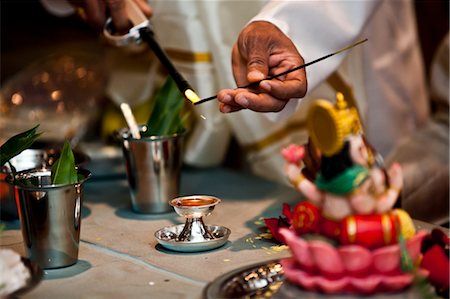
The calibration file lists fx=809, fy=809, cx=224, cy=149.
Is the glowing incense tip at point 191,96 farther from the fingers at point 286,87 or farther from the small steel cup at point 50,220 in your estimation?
the small steel cup at point 50,220

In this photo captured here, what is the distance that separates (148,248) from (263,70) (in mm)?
348

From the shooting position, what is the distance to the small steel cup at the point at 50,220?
115cm

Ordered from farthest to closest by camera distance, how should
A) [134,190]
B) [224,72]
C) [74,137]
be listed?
[74,137]
[224,72]
[134,190]

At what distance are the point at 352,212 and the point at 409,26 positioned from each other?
4.31 ft

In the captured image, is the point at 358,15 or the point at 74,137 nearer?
the point at 358,15

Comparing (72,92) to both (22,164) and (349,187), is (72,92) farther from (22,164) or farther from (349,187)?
(349,187)

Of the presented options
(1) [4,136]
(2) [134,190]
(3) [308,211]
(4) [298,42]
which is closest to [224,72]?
(4) [298,42]

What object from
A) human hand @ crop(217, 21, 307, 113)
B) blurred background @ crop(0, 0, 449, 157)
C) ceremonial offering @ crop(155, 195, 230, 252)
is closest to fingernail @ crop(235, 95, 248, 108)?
human hand @ crop(217, 21, 307, 113)

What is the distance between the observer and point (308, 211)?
3.24 feet

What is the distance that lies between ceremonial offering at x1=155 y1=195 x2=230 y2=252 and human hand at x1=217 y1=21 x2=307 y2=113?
0.52 ft

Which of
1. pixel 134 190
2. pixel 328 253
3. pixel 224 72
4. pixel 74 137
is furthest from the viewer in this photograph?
pixel 74 137

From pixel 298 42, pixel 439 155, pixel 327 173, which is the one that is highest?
pixel 298 42

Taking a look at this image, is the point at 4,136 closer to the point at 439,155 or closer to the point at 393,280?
the point at 439,155

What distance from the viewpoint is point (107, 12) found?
1730 millimetres
